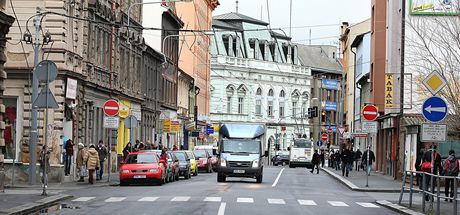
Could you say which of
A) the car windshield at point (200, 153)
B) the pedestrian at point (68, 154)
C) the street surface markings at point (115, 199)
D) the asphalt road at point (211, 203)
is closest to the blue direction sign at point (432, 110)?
the asphalt road at point (211, 203)

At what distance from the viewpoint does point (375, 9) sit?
6512 cm

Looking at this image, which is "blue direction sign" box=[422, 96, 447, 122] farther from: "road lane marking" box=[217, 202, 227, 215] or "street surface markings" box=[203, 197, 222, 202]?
"street surface markings" box=[203, 197, 222, 202]

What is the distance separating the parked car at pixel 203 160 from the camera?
61.7m

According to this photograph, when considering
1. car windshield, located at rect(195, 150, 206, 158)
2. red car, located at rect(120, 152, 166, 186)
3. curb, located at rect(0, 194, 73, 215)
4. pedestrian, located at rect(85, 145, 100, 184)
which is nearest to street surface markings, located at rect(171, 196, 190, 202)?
curb, located at rect(0, 194, 73, 215)

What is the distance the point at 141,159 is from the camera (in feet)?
127

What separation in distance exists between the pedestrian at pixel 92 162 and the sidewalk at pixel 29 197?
0.69 metres

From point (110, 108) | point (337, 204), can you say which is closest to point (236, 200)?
point (337, 204)

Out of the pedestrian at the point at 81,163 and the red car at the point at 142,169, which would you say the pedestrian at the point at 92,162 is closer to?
the pedestrian at the point at 81,163

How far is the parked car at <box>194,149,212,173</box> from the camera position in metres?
61.7

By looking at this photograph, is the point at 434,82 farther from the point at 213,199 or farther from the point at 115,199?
the point at 115,199

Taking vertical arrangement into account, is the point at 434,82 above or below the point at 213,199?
above

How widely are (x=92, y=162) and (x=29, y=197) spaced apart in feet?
39.4

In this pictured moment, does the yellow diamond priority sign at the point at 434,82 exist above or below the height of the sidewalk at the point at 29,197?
above

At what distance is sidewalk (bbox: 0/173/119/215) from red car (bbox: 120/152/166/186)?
3.77 feet
